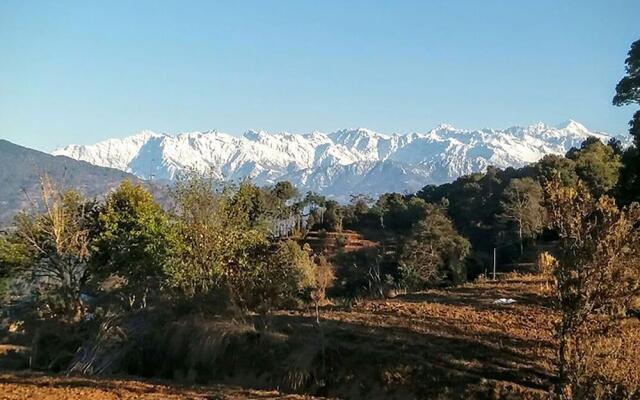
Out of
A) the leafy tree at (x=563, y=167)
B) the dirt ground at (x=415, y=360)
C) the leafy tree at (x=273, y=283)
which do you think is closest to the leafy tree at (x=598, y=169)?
the leafy tree at (x=563, y=167)

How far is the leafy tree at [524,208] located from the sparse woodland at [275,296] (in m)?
2.23

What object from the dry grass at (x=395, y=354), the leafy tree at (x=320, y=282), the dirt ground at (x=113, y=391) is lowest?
the dirt ground at (x=113, y=391)

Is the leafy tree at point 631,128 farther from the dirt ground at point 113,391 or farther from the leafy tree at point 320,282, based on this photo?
the dirt ground at point 113,391

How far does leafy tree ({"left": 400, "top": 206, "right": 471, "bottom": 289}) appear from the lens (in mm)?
39384

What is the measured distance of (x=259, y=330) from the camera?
15219mm

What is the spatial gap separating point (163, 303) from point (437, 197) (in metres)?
68.0

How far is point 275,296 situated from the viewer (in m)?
21.5

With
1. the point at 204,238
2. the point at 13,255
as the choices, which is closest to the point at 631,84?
the point at 204,238

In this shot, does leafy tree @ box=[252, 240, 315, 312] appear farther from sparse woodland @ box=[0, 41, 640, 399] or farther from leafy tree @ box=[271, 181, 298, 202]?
leafy tree @ box=[271, 181, 298, 202]

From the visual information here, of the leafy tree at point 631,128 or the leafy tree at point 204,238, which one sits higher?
the leafy tree at point 631,128

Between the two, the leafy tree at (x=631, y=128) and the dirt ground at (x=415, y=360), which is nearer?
the dirt ground at (x=415, y=360)

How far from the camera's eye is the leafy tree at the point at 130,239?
2828cm

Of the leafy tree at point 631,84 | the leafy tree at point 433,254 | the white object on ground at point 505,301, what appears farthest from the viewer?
the leafy tree at point 433,254

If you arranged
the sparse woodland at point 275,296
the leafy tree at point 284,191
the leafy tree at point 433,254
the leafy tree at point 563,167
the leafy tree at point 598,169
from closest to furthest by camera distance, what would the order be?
the sparse woodland at point 275,296 → the leafy tree at point 433,254 → the leafy tree at point 563,167 → the leafy tree at point 598,169 → the leafy tree at point 284,191
